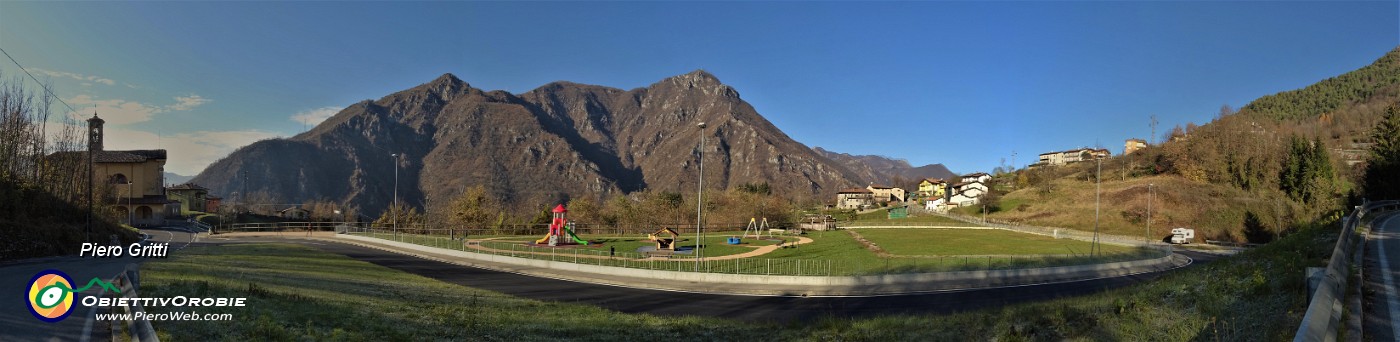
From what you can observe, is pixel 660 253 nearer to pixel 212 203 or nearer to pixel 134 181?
pixel 134 181

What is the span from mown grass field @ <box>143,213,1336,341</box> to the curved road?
12.1ft

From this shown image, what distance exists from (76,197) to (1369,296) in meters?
72.6

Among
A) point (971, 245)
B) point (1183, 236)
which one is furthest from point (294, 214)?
point (1183, 236)

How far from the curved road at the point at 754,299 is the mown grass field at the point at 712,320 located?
3.69 metres

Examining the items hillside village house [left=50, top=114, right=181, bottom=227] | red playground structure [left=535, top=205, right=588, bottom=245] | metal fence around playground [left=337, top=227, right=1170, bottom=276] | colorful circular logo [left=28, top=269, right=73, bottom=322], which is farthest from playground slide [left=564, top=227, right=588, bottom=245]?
hillside village house [left=50, top=114, right=181, bottom=227]

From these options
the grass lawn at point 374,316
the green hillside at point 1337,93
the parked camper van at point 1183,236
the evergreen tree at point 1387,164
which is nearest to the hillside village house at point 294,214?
the grass lawn at point 374,316

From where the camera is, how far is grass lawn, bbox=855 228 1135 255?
4753cm

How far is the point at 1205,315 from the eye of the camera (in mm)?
8797

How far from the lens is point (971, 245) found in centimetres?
5359

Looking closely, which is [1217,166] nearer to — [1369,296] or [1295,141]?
[1295,141]

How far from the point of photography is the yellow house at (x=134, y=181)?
6931cm

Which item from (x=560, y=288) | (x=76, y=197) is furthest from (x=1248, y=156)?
(x=76, y=197)

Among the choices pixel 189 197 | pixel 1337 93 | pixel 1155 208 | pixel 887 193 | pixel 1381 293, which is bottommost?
pixel 189 197

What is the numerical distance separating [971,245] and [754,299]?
118ft
